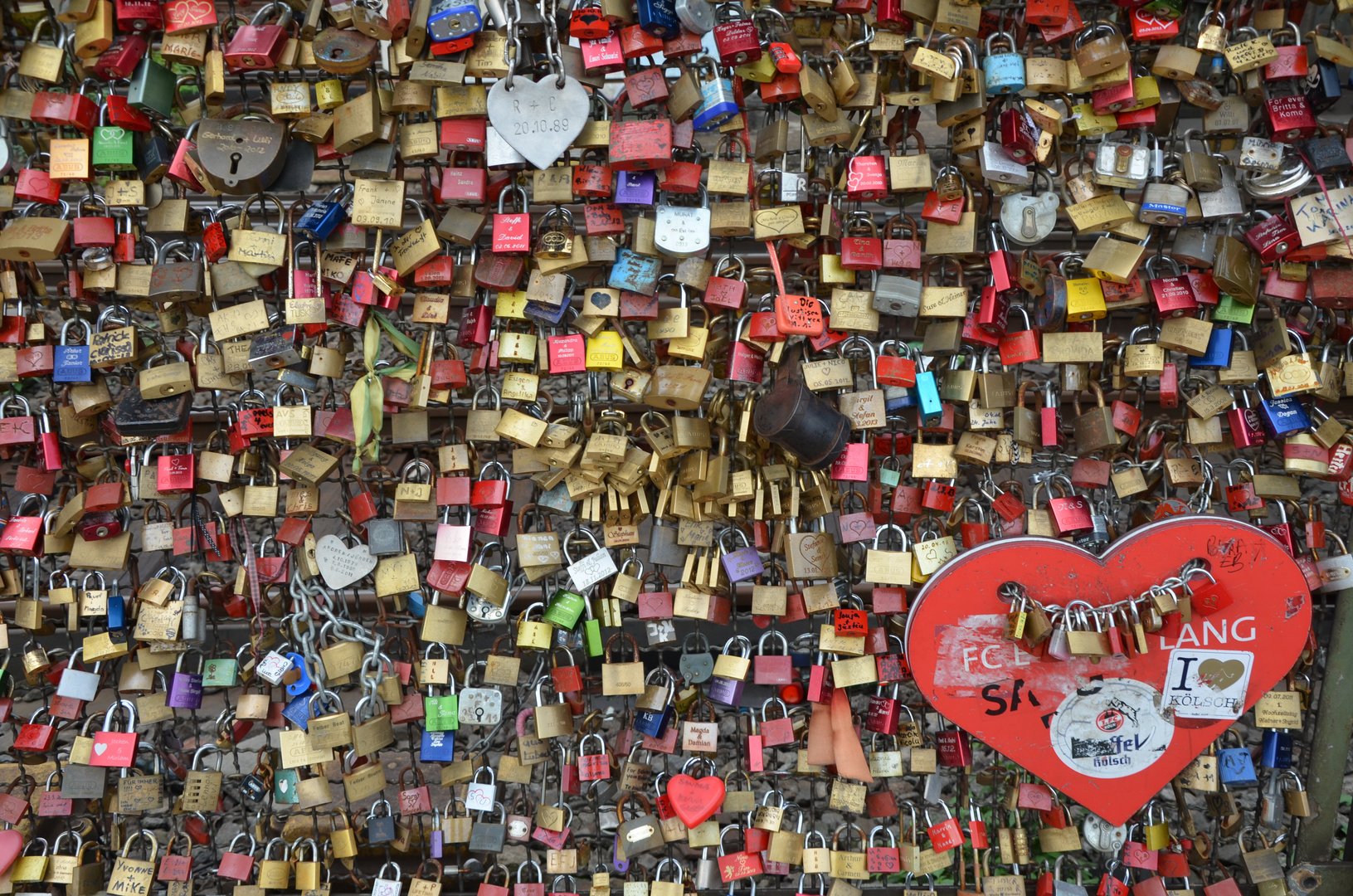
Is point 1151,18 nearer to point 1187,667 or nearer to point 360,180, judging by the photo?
point 1187,667

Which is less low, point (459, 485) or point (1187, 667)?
point (459, 485)

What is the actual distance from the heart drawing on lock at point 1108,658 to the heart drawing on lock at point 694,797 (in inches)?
29.7

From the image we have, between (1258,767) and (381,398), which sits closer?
(381,398)

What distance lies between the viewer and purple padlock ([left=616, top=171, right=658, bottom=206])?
2.93m

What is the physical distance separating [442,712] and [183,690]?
86cm

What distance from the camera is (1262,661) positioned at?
3.09 meters

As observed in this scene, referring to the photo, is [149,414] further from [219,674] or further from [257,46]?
[257,46]

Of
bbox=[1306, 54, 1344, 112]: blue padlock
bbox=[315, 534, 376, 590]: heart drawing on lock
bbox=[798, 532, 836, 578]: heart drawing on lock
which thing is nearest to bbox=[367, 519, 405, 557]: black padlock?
bbox=[315, 534, 376, 590]: heart drawing on lock

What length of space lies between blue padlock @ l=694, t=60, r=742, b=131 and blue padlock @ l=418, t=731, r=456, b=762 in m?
2.13

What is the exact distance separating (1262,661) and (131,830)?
13.0 ft

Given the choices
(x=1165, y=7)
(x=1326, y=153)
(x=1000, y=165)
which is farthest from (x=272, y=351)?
(x=1326, y=153)

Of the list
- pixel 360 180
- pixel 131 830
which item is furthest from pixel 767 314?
pixel 131 830

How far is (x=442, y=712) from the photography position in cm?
317

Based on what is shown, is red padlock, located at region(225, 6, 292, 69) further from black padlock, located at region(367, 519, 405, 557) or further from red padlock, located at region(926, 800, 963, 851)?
red padlock, located at region(926, 800, 963, 851)
